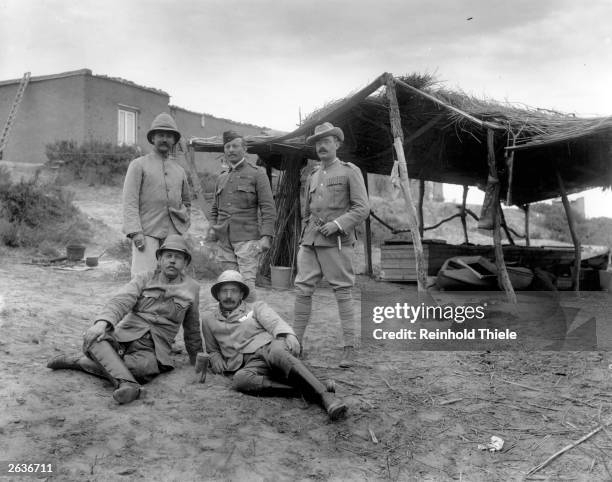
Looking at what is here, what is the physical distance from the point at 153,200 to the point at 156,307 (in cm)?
95

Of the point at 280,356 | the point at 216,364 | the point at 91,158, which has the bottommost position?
the point at 216,364

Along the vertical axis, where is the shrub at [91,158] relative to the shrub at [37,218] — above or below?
above

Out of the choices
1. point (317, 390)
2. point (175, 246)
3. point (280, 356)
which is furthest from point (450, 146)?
A: point (317, 390)

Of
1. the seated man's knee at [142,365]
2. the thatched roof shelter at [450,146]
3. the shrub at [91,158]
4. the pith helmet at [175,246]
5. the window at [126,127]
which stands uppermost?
the window at [126,127]

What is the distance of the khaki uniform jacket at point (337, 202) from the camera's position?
14.5 feet

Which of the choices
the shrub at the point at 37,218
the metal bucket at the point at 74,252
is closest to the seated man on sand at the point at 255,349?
the metal bucket at the point at 74,252

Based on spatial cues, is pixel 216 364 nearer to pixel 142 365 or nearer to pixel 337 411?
pixel 142 365

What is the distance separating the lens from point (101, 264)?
10.8m

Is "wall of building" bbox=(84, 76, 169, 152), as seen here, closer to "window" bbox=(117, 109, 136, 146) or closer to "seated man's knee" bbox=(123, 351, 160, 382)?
"window" bbox=(117, 109, 136, 146)

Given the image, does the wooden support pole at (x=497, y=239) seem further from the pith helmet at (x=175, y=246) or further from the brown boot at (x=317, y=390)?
the pith helmet at (x=175, y=246)

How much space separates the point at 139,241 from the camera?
4207 mm

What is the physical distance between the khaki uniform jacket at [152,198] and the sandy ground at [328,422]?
1.05m

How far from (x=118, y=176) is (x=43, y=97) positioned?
3711mm

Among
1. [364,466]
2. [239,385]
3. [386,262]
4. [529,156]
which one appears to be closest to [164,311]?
[239,385]
